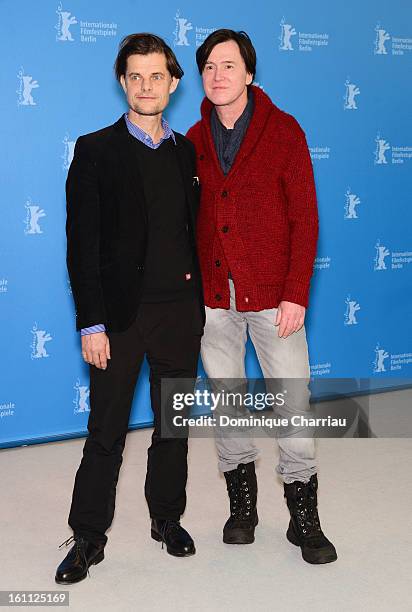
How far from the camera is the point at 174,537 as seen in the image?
2.62 m

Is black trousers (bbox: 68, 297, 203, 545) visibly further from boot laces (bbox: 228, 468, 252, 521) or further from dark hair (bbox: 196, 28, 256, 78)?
dark hair (bbox: 196, 28, 256, 78)

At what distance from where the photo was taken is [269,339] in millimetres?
2539

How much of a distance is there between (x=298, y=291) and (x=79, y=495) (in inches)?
34.9

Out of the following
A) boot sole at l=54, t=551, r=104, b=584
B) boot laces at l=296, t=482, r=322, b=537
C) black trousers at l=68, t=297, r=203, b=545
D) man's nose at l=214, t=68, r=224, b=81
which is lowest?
boot sole at l=54, t=551, r=104, b=584

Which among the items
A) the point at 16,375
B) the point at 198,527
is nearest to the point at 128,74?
the point at 198,527

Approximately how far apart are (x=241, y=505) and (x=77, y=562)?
0.58 m

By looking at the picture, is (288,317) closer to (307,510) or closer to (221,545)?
(307,510)

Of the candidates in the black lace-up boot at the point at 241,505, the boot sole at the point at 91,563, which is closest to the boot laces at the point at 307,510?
the black lace-up boot at the point at 241,505

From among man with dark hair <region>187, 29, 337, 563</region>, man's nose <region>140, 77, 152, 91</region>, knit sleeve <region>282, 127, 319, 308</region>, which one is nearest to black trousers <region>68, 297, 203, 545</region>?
man with dark hair <region>187, 29, 337, 563</region>

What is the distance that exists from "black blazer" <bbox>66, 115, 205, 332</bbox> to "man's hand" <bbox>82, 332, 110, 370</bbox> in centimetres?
4

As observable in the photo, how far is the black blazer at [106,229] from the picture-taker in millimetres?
2328

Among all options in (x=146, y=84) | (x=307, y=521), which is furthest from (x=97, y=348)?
(x=307, y=521)

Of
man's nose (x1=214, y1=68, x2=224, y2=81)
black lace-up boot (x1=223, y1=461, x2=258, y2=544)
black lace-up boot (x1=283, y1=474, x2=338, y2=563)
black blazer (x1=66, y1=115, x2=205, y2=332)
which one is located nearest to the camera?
black blazer (x1=66, y1=115, x2=205, y2=332)

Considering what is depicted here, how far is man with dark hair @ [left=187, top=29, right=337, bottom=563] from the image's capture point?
2.47 m
